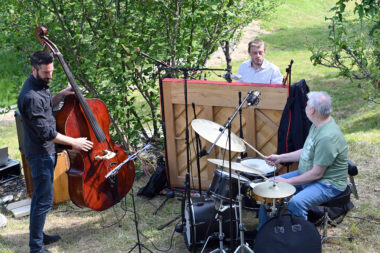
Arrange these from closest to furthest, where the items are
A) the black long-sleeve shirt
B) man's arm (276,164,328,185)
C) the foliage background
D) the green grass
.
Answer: man's arm (276,164,328,185) → the black long-sleeve shirt → the green grass → the foliage background

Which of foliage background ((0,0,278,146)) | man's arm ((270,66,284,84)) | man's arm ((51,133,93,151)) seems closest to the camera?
man's arm ((51,133,93,151))

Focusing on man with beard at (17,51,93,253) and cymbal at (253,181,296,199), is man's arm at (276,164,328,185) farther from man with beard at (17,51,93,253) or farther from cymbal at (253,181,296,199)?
man with beard at (17,51,93,253)

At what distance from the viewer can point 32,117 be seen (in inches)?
176

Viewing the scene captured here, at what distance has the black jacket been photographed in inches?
197

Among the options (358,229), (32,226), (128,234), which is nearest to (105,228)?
(128,234)

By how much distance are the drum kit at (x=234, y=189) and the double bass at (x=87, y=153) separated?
1031 millimetres

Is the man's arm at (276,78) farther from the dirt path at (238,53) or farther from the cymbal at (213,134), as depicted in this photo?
the dirt path at (238,53)

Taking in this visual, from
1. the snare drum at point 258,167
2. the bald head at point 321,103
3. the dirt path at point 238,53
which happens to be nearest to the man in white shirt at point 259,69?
the snare drum at point 258,167

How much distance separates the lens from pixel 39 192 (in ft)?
15.6

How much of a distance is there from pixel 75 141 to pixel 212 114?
176 centimetres

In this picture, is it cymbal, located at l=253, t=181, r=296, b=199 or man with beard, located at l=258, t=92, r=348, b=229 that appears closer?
cymbal, located at l=253, t=181, r=296, b=199

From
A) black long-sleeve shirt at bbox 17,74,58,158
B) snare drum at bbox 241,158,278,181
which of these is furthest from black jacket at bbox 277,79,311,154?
black long-sleeve shirt at bbox 17,74,58,158

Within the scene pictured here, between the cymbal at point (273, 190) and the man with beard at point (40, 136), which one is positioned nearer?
the cymbal at point (273, 190)

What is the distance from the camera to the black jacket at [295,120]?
5.02 metres
